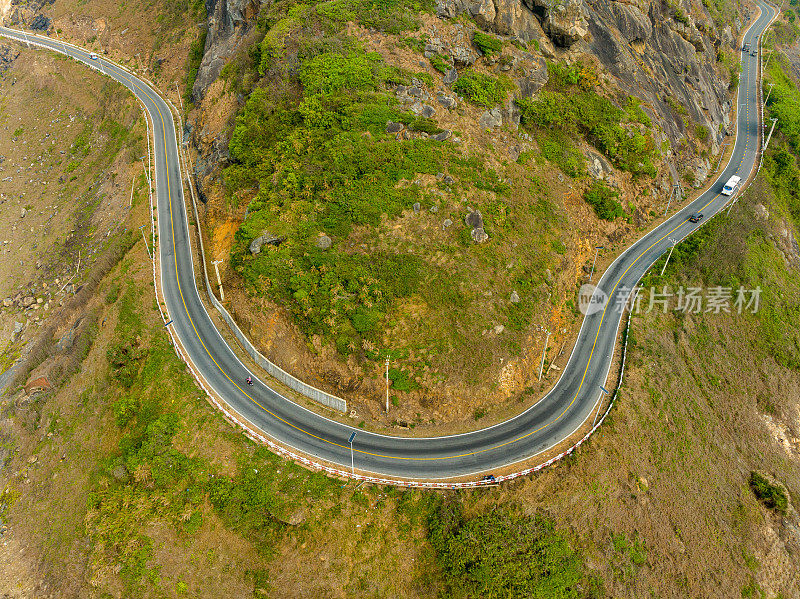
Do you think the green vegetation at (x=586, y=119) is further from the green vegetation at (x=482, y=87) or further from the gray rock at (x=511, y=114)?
the green vegetation at (x=482, y=87)

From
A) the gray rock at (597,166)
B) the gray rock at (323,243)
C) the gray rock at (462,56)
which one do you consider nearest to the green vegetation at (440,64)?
the gray rock at (462,56)

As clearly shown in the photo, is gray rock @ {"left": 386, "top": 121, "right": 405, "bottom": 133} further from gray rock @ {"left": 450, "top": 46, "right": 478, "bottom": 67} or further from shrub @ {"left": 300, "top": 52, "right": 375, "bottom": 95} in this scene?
gray rock @ {"left": 450, "top": 46, "right": 478, "bottom": 67}

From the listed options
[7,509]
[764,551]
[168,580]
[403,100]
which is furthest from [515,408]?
[7,509]

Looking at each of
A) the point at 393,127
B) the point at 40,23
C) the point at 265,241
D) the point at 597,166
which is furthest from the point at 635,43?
the point at 40,23

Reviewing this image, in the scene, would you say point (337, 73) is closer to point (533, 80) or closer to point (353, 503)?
point (533, 80)

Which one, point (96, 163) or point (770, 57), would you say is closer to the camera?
point (96, 163)

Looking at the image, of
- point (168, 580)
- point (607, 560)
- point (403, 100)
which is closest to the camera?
point (168, 580)

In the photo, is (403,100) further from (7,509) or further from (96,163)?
(7,509)
